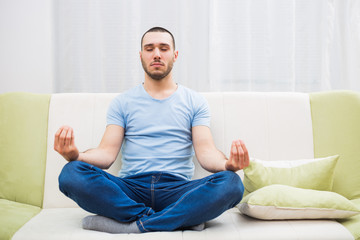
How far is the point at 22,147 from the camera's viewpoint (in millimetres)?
1968

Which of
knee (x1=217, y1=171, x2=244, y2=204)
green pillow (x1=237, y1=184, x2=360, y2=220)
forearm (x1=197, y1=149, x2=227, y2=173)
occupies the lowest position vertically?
green pillow (x1=237, y1=184, x2=360, y2=220)

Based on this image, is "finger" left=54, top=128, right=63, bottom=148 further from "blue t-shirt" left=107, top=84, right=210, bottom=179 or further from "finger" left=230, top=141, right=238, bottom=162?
"finger" left=230, top=141, right=238, bottom=162

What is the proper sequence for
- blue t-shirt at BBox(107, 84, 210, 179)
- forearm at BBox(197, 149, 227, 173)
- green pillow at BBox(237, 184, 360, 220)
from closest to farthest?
1. green pillow at BBox(237, 184, 360, 220)
2. forearm at BBox(197, 149, 227, 173)
3. blue t-shirt at BBox(107, 84, 210, 179)

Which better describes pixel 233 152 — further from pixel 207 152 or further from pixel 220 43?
pixel 220 43

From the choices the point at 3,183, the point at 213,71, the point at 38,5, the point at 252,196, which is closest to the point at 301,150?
the point at 252,196

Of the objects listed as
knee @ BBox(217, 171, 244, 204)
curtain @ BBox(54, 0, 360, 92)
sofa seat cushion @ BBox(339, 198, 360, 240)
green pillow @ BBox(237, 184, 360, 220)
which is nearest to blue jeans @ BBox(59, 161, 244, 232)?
knee @ BBox(217, 171, 244, 204)

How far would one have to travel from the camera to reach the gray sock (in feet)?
4.78

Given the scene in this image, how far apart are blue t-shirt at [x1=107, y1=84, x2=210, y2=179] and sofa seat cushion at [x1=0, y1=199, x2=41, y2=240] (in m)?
0.46

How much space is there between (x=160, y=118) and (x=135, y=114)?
0.43 feet

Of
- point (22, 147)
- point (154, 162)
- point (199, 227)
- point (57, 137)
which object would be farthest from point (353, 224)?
point (22, 147)

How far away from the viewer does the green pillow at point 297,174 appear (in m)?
1.77

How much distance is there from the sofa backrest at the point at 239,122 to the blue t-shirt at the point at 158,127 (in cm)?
14

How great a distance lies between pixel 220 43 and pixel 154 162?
3.28 ft

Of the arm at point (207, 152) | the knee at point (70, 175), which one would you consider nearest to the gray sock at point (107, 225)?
the knee at point (70, 175)
